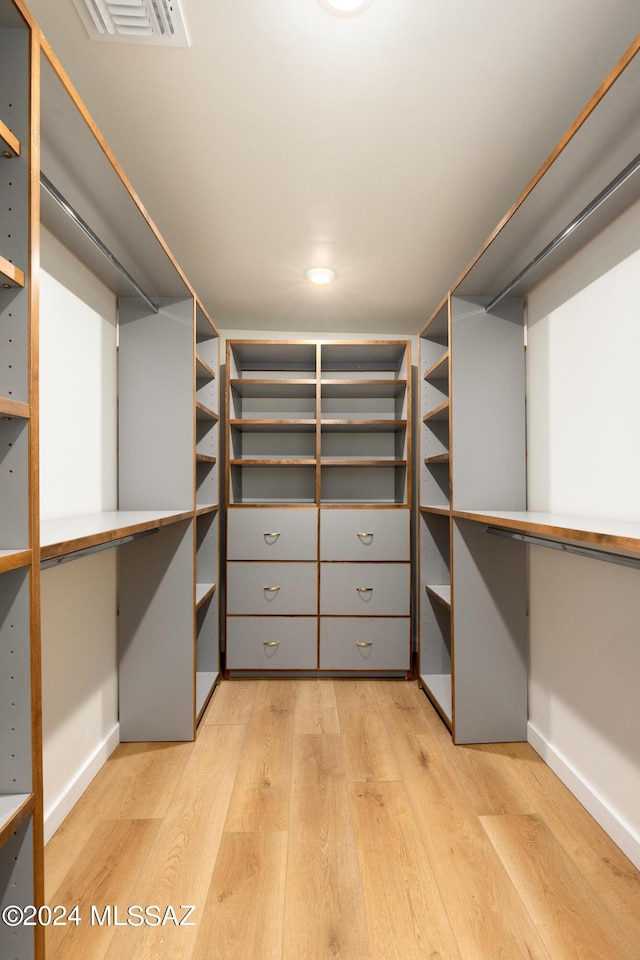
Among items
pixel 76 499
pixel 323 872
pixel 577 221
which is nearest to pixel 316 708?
pixel 323 872

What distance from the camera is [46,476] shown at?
1674mm

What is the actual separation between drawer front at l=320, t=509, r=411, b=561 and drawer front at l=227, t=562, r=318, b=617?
0.18m

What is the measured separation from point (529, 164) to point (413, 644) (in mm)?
2913

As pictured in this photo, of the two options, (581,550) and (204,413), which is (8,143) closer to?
(581,550)

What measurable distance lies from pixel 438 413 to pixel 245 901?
2.22m

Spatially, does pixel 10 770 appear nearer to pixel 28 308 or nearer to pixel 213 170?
pixel 28 308

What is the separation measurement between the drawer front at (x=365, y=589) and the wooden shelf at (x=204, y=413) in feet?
3.61

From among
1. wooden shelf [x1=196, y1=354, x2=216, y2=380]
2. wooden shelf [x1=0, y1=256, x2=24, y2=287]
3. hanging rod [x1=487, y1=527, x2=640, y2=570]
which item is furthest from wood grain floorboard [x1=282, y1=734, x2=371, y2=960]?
wooden shelf [x1=196, y1=354, x2=216, y2=380]

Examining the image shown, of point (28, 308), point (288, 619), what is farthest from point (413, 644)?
point (28, 308)

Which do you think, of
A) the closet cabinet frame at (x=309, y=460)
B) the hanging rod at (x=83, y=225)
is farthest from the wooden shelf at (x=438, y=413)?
the hanging rod at (x=83, y=225)

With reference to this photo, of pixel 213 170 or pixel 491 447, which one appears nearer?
pixel 213 170

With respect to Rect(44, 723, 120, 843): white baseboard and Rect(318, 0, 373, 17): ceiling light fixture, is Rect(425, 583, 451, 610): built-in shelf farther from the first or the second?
Rect(318, 0, 373, 17): ceiling light fixture

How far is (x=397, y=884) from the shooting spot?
147 centimetres

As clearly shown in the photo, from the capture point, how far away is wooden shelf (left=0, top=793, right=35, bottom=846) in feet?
2.69
